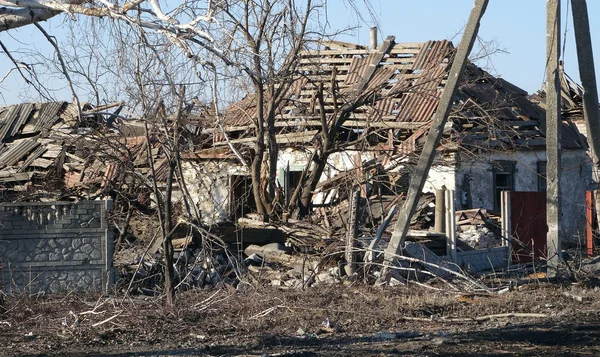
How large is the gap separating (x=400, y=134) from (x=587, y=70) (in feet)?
26.7

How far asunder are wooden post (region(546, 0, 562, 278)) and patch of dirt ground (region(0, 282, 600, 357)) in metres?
0.79

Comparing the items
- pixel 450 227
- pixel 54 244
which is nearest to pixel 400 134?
pixel 450 227

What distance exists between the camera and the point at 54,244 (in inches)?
454

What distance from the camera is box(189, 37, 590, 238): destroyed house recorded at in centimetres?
1841

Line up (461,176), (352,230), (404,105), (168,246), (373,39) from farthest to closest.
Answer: (373,39) → (404,105) → (461,176) → (352,230) → (168,246)

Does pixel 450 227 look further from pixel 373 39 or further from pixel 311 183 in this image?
pixel 373 39

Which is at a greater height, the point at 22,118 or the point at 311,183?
the point at 22,118

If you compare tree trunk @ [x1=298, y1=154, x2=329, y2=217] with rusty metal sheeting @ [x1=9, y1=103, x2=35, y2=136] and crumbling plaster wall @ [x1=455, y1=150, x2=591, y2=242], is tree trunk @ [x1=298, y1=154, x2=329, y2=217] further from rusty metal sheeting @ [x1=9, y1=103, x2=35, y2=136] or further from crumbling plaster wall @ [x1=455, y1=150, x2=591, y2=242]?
rusty metal sheeting @ [x1=9, y1=103, x2=35, y2=136]

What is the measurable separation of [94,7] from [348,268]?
6189mm

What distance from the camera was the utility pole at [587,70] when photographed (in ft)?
40.4

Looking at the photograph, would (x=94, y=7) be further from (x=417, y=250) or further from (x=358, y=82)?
(x=358, y=82)

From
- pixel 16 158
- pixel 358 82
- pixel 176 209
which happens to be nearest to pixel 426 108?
pixel 358 82

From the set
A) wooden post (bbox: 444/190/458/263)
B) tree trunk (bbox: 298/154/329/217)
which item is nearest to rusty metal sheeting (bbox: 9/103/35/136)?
tree trunk (bbox: 298/154/329/217)

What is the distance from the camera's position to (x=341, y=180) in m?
18.4
